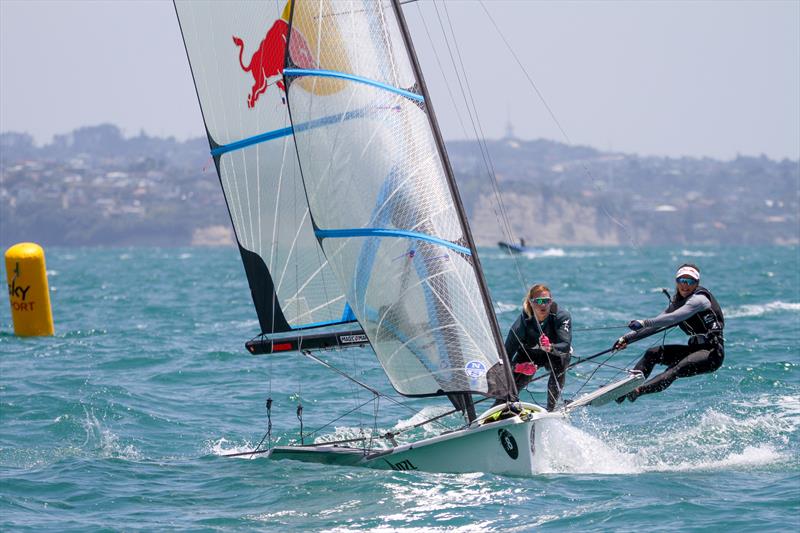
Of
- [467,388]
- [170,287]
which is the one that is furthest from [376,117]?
[170,287]

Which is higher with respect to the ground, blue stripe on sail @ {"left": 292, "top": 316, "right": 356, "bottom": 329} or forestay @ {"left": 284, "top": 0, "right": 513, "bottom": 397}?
forestay @ {"left": 284, "top": 0, "right": 513, "bottom": 397}

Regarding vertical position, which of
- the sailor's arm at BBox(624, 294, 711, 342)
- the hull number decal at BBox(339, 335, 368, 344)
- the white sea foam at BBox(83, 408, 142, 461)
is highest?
the hull number decal at BBox(339, 335, 368, 344)

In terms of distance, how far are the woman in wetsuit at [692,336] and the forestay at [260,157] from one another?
2.84m

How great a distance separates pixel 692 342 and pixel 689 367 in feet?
0.91

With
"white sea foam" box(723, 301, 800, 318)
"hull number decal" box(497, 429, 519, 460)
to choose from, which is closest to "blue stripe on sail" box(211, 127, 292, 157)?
"hull number decal" box(497, 429, 519, 460)

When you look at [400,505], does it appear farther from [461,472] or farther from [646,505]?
[646,505]

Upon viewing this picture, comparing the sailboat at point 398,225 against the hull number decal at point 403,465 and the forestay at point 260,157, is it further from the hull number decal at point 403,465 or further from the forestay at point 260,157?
the forestay at point 260,157

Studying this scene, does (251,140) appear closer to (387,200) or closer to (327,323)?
(327,323)

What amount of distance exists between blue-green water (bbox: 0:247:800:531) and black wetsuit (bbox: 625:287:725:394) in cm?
72

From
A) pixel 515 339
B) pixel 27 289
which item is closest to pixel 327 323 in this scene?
pixel 515 339

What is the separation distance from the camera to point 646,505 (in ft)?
31.5

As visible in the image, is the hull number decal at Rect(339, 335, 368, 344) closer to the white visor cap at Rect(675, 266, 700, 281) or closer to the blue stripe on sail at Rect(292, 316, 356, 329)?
the blue stripe on sail at Rect(292, 316, 356, 329)

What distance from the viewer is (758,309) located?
26344 mm

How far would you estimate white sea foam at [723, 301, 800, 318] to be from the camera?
82.3 ft
